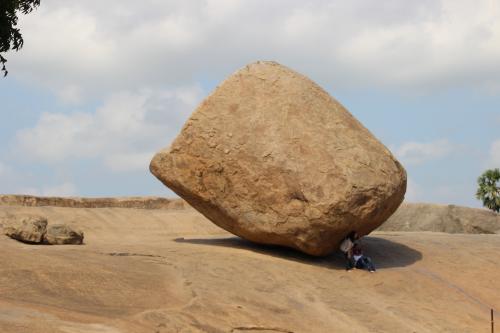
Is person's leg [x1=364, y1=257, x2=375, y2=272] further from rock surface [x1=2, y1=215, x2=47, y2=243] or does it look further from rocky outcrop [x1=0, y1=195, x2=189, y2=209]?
rocky outcrop [x1=0, y1=195, x2=189, y2=209]

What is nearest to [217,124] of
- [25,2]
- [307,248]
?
[307,248]

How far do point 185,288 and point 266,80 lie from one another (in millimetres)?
4720

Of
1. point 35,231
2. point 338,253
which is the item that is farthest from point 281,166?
point 35,231

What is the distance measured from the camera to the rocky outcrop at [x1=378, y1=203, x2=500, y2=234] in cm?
2312

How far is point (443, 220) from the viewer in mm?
23266

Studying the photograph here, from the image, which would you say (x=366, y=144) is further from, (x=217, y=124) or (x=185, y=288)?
(x=185, y=288)

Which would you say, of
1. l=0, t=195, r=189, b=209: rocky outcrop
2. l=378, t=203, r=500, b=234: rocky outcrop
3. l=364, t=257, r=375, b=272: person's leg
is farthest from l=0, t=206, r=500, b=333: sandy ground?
l=0, t=195, r=189, b=209: rocky outcrop

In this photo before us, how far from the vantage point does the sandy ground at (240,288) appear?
26.4 ft

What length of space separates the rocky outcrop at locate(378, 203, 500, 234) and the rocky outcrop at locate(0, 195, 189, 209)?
696 centimetres

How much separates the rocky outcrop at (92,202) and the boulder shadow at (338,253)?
891 centimetres

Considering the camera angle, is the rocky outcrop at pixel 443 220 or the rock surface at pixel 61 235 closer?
the rock surface at pixel 61 235

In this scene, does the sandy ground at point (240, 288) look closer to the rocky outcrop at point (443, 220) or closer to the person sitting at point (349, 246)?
the person sitting at point (349, 246)

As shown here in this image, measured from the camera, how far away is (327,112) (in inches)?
511

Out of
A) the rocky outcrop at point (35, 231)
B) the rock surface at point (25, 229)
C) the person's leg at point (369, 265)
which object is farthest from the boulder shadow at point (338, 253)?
the rock surface at point (25, 229)
